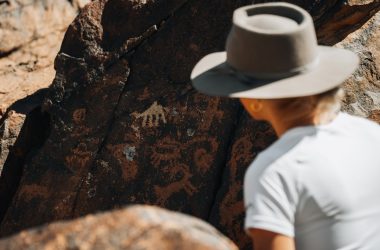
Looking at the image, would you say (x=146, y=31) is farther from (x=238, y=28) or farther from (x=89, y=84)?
(x=238, y=28)

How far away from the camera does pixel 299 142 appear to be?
2053 mm

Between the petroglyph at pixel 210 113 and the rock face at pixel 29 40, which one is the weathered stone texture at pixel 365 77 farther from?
the rock face at pixel 29 40

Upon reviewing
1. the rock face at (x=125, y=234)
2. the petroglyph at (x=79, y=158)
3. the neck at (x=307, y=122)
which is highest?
the rock face at (x=125, y=234)

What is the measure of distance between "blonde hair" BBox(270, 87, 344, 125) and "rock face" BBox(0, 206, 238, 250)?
47 cm

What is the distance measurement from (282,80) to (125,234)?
71cm

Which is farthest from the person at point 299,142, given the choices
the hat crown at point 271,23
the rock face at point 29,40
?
the rock face at point 29,40

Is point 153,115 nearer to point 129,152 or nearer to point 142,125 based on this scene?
point 142,125

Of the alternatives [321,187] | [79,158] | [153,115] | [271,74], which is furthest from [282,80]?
[79,158]

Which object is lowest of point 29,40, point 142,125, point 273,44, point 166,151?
point 29,40

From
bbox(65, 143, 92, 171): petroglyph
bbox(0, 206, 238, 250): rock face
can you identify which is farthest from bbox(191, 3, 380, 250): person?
bbox(65, 143, 92, 171): petroglyph

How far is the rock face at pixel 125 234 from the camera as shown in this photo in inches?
67.5

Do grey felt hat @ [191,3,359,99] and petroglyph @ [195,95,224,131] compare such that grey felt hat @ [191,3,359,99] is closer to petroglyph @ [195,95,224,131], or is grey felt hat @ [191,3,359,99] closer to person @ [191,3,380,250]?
person @ [191,3,380,250]

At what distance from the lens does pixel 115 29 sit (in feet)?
13.2

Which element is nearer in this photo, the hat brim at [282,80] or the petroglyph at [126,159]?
the hat brim at [282,80]
